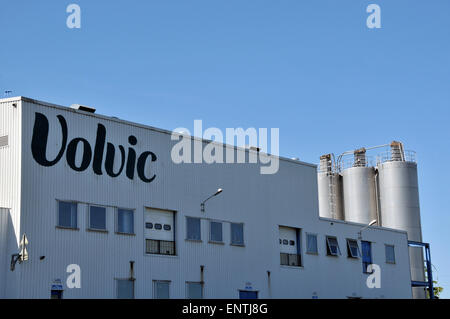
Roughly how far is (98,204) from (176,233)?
5503mm

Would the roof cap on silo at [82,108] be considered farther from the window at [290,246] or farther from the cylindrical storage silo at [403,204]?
the cylindrical storage silo at [403,204]

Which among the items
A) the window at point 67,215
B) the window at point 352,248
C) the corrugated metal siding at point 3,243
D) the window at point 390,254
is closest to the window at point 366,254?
the window at point 352,248

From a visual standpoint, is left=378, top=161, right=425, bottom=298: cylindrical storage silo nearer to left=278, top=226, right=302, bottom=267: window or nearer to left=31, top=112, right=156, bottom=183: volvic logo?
left=278, top=226, right=302, bottom=267: window

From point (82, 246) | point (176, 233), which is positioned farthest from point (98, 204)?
point (176, 233)

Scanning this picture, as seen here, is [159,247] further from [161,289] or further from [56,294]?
[56,294]

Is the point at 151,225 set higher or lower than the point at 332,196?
lower

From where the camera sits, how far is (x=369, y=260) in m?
55.0

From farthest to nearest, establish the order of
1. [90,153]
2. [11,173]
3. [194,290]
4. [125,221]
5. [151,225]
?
1. [194,290]
2. [151,225]
3. [125,221]
4. [90,153]
5. [11,173]

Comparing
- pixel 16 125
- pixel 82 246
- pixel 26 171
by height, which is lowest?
pixel 82 246

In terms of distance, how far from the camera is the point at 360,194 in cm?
6819

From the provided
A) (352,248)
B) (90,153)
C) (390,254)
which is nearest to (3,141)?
(90,153)

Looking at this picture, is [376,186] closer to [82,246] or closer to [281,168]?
[281,168]

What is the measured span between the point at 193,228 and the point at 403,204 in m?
29.5
